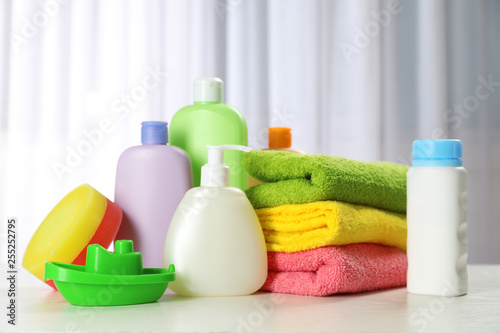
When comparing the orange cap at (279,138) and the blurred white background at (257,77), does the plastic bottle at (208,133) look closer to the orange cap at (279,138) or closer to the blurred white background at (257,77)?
the orange cap at (279,138)

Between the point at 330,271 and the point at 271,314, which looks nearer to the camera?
the point at 271,314

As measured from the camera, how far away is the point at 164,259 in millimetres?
662

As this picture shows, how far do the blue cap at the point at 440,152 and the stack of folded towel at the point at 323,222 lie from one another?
84 millimetres

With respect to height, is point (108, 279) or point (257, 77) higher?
point (257, 77)

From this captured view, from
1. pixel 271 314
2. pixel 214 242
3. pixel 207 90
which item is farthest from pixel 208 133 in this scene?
pixel 271 314

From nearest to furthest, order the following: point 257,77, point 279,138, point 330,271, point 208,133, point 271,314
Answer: point 271,314 < point 330,271 < point 208,133 < point 279,138 < point 257,77

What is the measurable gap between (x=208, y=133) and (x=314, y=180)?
6.4 inches

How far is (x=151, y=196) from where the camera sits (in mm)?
717

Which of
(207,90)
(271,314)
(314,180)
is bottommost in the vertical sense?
(271,314)


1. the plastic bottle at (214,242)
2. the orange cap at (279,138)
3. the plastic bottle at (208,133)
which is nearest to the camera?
the plastic bottle at (214,242)

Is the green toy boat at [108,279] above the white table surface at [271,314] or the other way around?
A: above

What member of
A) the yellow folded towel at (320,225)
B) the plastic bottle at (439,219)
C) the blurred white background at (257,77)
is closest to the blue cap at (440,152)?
the plastic bottle at (439,219)

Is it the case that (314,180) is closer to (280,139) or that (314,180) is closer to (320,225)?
(320,225)

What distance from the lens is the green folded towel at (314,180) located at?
2.24 ft
